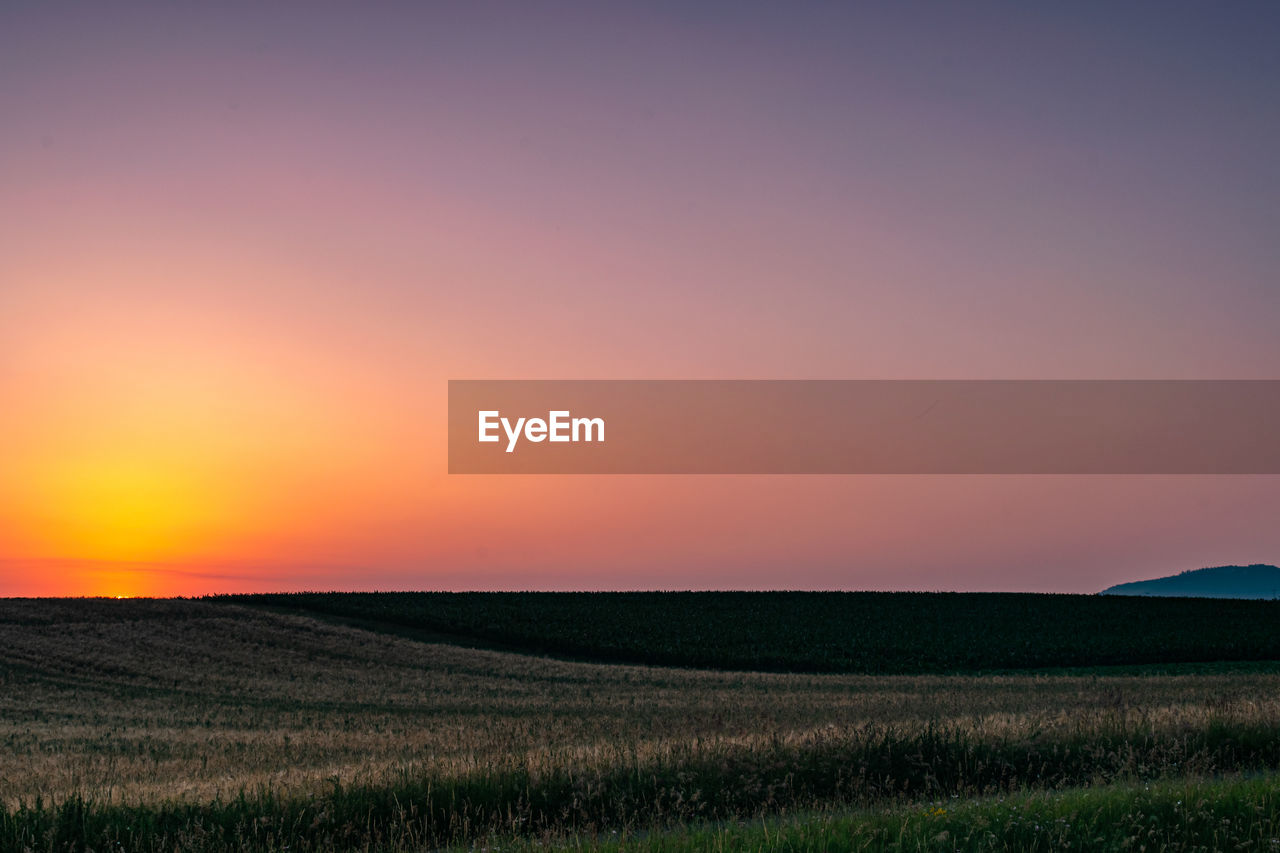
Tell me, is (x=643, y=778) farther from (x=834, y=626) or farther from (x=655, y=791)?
(x=834, y=626)

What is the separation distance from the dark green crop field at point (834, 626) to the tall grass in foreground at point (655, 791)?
4508 centimetres

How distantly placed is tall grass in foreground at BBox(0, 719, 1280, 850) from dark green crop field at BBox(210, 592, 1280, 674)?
148 feet

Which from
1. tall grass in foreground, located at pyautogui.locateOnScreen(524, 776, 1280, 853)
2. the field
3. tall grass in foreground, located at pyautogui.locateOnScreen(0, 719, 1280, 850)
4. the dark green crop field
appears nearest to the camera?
tall grass in foreground, located at pyautogui.locateOnScreen(524, 776, 1280, 853)

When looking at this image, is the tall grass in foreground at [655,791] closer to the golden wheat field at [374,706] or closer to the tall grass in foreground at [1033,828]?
the golden wheat field at [374,706]

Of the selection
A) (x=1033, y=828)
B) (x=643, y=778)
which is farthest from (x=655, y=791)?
(x=1033, y=828)

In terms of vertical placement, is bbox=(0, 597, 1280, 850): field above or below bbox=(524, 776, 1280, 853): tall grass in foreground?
below

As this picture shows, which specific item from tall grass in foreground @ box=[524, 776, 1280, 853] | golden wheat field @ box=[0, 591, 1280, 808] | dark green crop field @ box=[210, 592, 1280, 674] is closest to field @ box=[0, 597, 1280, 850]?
tall grass in foreground @ box=[524, 776, 1280, 853]

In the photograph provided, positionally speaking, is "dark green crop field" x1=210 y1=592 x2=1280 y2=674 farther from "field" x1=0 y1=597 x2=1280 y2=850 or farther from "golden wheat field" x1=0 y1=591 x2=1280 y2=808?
"field" x1=0 y1=597 x2=1280 y2=850

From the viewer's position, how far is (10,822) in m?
10.9

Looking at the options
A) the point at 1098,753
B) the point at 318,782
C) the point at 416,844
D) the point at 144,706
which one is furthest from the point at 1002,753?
the point at 144,706

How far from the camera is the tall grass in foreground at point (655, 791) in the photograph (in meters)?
10.8

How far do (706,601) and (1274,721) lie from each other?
7171cm

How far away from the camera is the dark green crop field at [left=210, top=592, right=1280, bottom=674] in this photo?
61.8 metres

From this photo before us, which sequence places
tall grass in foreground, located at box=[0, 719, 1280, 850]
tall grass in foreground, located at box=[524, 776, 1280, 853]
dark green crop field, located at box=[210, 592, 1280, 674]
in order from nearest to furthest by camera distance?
tall grass in foreground, located at box=[524, 776, 1280, 853] < tall grass in foreground, located at box=[0, 719, 1280, 850] < dark green crop field, located at box=[210, 592, 1280, 674]
